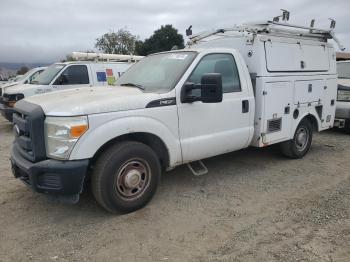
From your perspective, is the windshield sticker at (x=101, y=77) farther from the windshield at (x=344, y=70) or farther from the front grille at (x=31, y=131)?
the front grille at (x=31, y=131)

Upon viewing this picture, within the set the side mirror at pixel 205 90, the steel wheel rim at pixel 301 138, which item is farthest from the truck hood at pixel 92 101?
the steel wheel rim at pixel 301 138

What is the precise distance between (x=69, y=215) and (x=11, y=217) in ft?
2.14

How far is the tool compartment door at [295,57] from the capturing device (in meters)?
5.58

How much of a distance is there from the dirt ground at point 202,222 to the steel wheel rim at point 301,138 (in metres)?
0.84

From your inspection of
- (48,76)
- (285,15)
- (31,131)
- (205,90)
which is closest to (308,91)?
(285,15)

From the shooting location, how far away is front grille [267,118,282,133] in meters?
5.63

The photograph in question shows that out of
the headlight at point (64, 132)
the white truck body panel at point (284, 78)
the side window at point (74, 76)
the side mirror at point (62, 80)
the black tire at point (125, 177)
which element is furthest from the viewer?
the side window at point (74, 76)

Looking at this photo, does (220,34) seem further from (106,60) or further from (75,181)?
(106,60)

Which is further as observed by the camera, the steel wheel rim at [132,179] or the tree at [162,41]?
the tree at [162,41]

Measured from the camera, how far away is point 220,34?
6094mm

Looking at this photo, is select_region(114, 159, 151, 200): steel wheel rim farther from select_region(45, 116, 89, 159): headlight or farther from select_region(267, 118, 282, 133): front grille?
select_region(267, 118, 282, 133): front grille

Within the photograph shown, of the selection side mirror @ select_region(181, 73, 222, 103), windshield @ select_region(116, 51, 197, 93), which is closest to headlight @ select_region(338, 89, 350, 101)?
windshield @ select_region(116, 51, 197, 93)

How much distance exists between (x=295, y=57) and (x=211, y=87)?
252cm

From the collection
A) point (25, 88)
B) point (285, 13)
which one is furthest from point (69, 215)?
point (25, 88)
